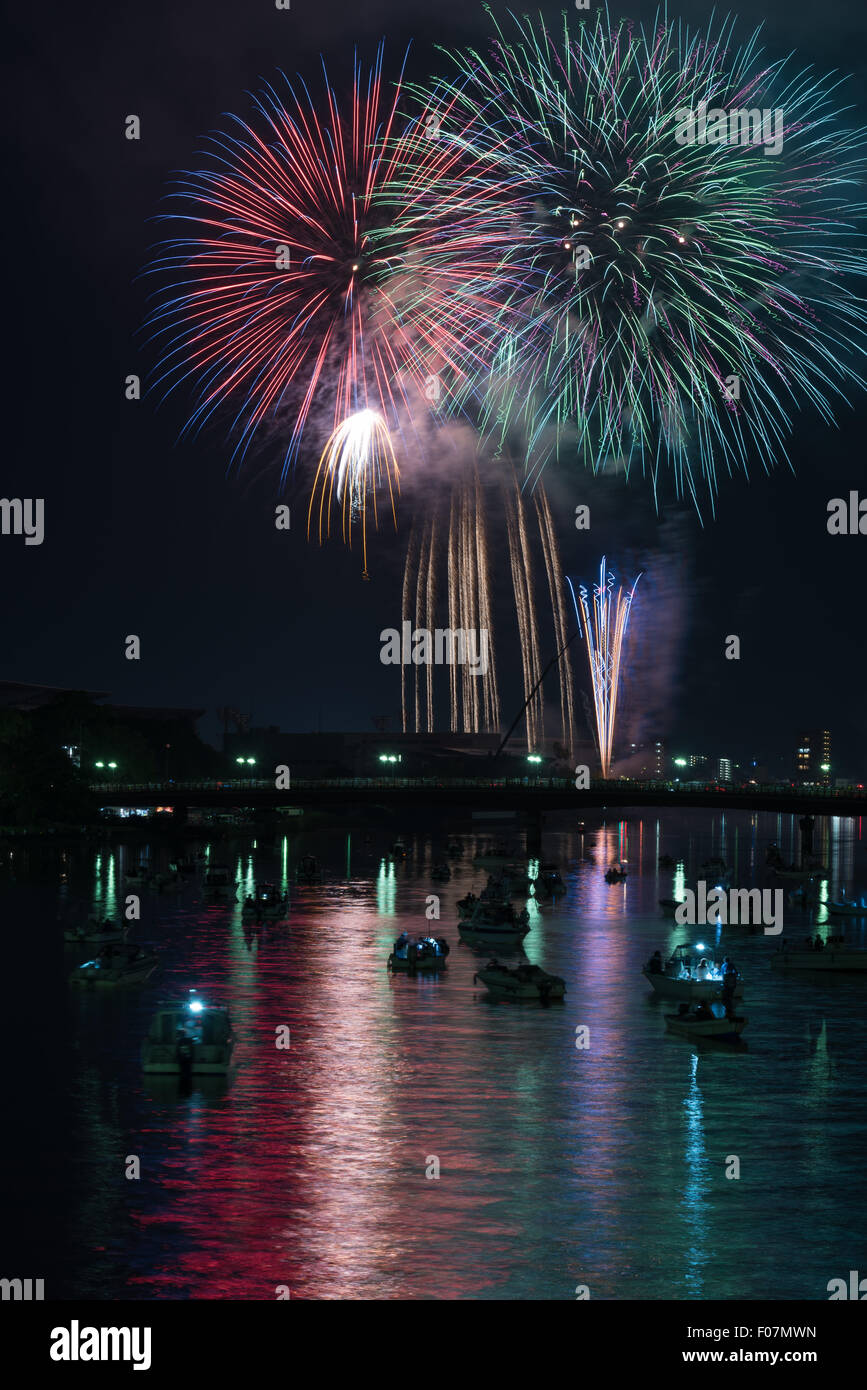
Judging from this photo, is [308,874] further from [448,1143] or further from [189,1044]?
[448,1143]

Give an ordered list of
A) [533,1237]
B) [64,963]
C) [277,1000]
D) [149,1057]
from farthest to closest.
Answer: [64,963]
[277,1000]
[149,1057]
[533,1237]

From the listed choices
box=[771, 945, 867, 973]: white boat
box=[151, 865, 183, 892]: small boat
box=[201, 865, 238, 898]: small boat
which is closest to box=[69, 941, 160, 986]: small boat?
box=[771, 945, 867, 973]: white boat

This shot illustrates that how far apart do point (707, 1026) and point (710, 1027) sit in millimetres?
→ 163

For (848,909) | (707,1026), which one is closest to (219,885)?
(848,909)

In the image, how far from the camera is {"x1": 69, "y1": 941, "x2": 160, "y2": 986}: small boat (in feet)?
298

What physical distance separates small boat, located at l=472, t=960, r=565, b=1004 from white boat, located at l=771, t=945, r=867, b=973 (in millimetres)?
22274

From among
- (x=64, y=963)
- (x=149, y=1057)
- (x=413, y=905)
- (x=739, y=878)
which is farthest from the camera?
(x=739, y=878)

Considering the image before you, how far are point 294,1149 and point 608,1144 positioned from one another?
12404 millimetres

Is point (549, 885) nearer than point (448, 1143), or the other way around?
point (448, 1143)

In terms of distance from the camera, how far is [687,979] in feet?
289

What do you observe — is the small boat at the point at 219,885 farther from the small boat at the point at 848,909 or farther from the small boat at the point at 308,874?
the small boat at the point at 848,909

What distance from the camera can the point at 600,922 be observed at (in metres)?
130
